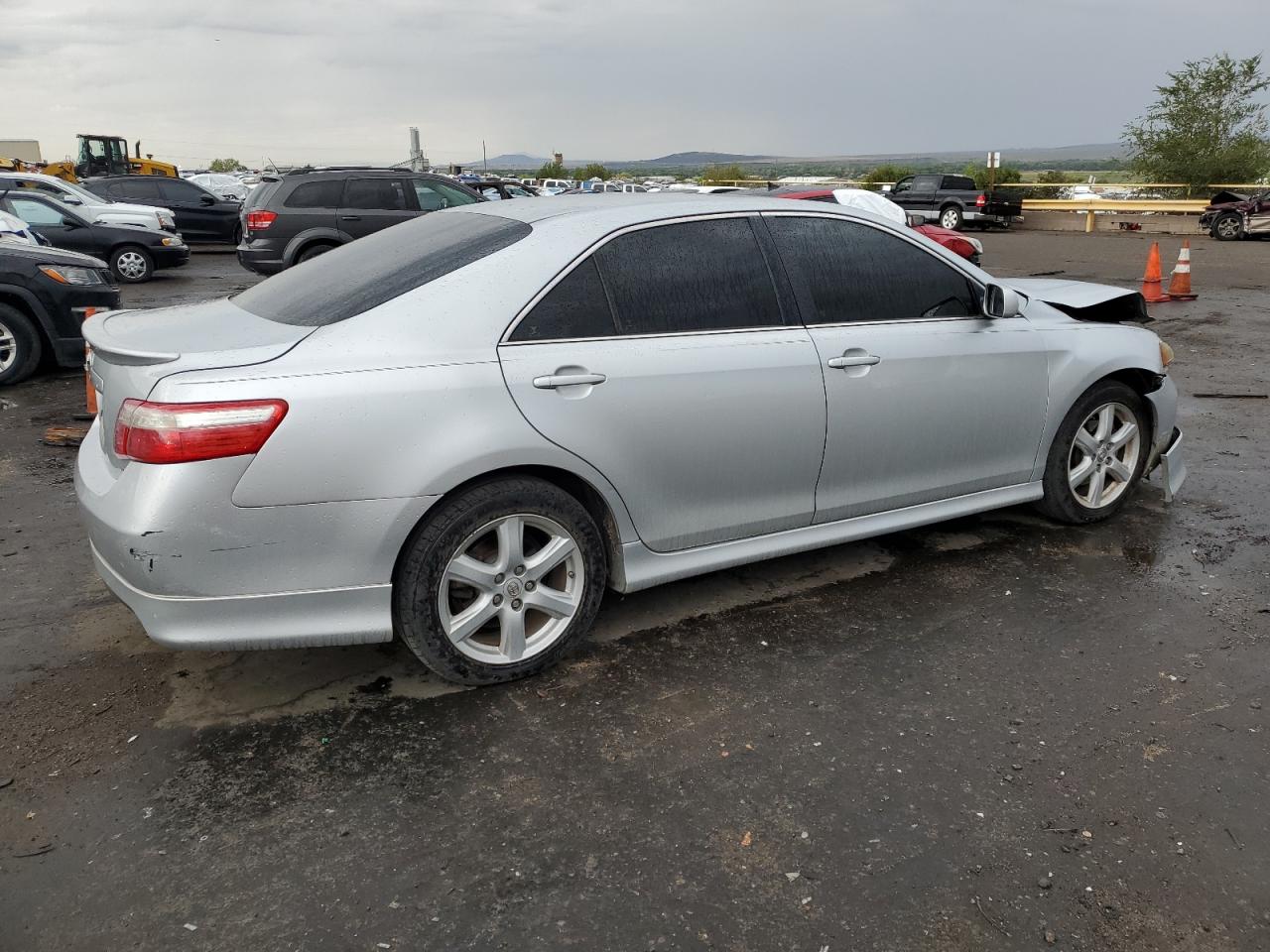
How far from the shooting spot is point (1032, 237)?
95.3 feet

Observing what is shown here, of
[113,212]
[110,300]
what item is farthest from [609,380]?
→ [113,212]

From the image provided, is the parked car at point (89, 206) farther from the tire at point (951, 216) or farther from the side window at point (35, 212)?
the tire at point (951, 216)

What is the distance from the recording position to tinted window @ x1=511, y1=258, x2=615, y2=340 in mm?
3625

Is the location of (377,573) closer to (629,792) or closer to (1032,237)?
(629,792)

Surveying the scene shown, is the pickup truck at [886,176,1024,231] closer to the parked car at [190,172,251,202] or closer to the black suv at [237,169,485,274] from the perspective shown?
the black suv at [237,169,485,274]

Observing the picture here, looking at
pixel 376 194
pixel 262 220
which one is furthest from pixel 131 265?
pixel 376 194

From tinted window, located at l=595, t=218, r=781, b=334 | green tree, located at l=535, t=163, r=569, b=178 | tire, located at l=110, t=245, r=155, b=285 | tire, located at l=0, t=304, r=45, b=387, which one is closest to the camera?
tinted window, located at l=595, t=218, r=781, b=334

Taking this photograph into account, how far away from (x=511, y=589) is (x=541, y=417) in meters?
0.60

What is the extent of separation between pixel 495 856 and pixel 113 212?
18.1m

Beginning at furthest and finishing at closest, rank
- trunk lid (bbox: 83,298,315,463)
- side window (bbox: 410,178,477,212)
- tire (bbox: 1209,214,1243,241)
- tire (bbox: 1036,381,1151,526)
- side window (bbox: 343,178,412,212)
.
A: 1. tire (bbox: 1209,214,1243,241)
2. side window (bbox: 410,178,477,212)
3. side window (bbox: 343,178,412,212)
4. tire (bbox: 1036,381,1151,526)
5. trunk lid (bbox: 83,298,315,463)

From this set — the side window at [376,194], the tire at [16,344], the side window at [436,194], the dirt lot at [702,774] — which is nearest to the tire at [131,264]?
the side window at [376,194]

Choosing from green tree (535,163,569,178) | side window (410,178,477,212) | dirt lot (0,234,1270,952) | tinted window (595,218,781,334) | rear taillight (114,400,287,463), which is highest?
green tree (535,163,569,178)

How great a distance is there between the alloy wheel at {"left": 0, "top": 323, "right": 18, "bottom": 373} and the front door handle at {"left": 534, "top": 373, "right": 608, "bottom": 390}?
23.3 ft

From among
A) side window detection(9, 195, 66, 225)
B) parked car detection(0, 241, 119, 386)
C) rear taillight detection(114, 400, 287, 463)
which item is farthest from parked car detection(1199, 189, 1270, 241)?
rear taillight detection(114, 400, 287, 463)
